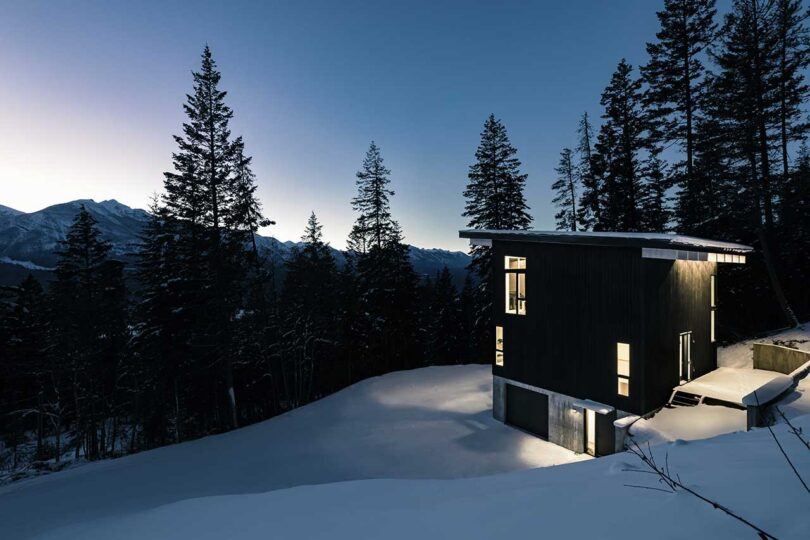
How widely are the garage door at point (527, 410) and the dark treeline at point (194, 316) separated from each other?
14.3 metres

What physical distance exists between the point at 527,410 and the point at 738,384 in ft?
23.2

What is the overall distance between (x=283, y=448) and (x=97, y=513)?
6.14m

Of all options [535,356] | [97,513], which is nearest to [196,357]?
[97,513]

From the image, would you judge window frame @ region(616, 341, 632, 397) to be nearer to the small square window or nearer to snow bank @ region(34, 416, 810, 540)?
the small square window

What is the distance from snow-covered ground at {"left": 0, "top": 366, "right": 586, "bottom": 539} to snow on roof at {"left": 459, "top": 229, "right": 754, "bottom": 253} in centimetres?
748

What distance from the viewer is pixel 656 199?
2452 cm

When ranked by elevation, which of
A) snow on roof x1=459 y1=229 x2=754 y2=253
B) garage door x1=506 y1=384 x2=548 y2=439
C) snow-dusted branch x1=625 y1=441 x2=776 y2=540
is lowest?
garage door x1=506 y1=384 x2=548 y2=439

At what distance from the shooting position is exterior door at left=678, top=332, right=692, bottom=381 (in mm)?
12992

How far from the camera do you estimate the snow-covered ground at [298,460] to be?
35.2 feet

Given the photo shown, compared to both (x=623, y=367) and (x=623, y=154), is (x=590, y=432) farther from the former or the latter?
(x=623, y=154)

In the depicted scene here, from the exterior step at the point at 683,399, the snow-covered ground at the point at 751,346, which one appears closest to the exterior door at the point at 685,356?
the exterior step at the point at 683,399

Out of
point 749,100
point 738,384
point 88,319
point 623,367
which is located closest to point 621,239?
point 623,367

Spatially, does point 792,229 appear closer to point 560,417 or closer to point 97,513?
point 560,417

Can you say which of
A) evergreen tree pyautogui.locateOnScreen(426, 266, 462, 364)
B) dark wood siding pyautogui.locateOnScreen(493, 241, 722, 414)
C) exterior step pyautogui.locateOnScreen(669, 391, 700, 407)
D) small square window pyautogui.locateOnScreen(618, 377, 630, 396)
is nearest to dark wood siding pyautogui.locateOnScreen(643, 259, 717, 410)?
dark wood siding pyautogui.locateOnScreen(493, 241, 722, 414)
